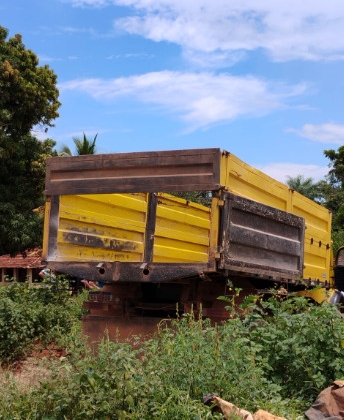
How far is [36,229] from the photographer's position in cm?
2142

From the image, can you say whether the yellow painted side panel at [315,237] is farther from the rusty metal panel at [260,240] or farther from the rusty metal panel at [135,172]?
the rusty metal panel at [135,172]

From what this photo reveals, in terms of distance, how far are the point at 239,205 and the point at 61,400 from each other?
3189 millimetres

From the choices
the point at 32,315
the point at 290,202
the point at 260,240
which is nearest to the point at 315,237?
the point at 290,202

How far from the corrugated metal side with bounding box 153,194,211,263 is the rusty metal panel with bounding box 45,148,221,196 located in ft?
3.71

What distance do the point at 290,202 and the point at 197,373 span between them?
4.31 m

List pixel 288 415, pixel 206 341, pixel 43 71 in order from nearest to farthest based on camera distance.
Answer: pixel 288 415, pixel 206 341, pixel 43 71

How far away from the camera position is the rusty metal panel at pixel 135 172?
677cm

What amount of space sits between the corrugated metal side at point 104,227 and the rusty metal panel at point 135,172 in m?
0.29

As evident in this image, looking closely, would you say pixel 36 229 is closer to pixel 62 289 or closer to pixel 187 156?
pixel 62 289

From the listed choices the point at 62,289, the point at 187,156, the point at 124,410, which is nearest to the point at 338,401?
the point at 124,410

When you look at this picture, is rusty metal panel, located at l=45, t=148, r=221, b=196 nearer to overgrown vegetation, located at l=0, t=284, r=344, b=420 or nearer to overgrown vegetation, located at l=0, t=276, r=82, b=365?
overgrown vegetation, located at l=0, t=284, r=344, b=420

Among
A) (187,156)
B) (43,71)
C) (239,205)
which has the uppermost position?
(43,71)

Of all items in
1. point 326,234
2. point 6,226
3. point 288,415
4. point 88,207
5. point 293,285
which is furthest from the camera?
point 6,226

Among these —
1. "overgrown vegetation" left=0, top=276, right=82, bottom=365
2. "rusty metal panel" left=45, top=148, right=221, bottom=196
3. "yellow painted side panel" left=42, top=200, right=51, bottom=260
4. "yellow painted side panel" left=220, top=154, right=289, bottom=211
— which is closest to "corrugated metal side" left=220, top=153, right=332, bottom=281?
"yellow painted side panel" left=220, top=154, right=289, bottom=211
